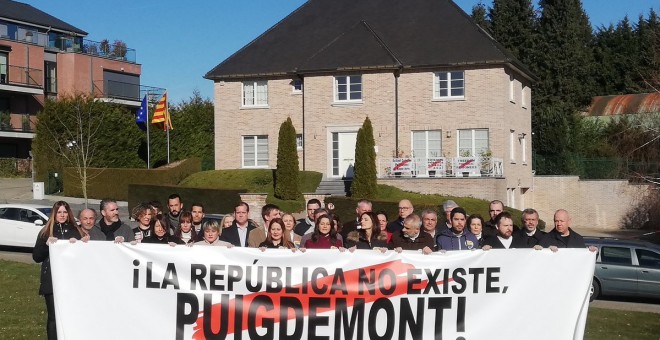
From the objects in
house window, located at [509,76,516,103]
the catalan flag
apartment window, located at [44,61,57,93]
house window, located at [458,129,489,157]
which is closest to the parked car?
house window, located at [458,129,489,157]

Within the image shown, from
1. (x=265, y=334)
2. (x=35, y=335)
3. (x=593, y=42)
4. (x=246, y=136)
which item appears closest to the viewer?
(x=265, y=334)

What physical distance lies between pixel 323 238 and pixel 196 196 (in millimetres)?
23931

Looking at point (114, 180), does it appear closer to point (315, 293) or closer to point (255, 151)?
point (255, 151)

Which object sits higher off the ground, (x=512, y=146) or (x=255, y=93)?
(x=255, y=93)

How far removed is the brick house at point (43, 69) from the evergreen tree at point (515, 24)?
90.5ft

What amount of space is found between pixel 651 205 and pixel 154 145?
28.3 metres

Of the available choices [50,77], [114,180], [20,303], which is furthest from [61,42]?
[20,303]

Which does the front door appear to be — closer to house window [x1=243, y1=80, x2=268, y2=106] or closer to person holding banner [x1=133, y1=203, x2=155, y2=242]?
house window [x1=243, y1=80, x2=268, y2=106]

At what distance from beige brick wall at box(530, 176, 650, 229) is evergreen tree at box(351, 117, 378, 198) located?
1142 cm

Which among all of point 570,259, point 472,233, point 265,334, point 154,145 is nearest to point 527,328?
point 570,259

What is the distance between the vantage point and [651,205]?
124ft

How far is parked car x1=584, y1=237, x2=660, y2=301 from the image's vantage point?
57.0ft

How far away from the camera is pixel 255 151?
40.0m

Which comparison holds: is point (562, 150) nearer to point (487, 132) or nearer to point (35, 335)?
point (487, 132)
